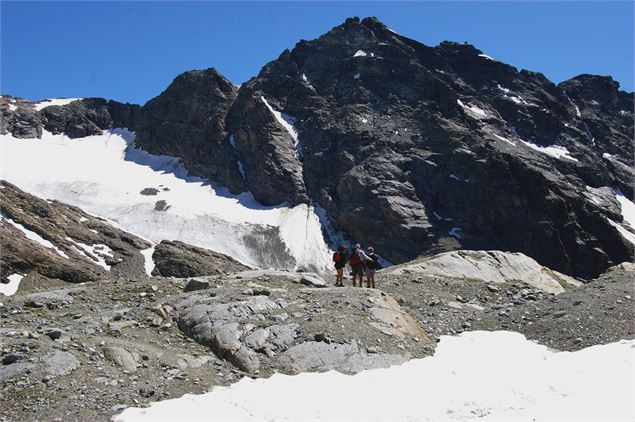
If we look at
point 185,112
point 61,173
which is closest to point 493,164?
point 185,112

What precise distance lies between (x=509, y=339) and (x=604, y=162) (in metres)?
154

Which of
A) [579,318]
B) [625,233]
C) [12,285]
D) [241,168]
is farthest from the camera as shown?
[241,168]

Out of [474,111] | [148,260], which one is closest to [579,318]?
[148,260]

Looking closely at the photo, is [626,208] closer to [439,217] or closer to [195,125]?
[439,217]

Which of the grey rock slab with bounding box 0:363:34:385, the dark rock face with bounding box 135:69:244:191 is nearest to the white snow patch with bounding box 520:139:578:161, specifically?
the dark rock face with bounding box 135:69:244:191

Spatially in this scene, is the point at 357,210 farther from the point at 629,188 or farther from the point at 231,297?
the point at 231,297

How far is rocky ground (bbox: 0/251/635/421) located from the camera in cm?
1407

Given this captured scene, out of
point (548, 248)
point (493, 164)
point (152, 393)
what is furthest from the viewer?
point (493, 164)

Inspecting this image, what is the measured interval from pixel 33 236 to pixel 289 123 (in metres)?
69.6

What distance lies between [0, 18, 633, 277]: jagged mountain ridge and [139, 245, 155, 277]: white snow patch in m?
35.8

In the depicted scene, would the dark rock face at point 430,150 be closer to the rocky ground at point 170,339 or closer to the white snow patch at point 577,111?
the white snow patch at point 577,111

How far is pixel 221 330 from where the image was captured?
18.0m

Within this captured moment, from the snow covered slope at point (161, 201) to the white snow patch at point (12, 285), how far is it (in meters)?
38.5

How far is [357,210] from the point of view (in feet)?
363
